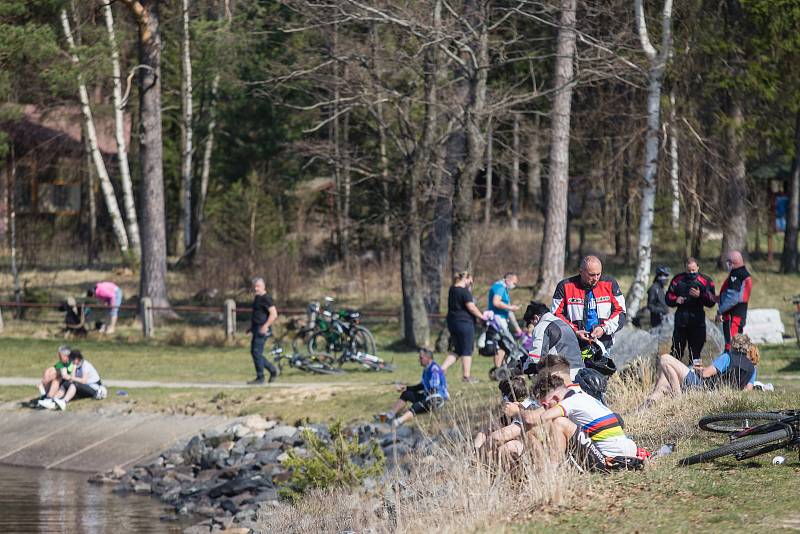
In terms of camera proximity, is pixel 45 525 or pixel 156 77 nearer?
pixel 45 525

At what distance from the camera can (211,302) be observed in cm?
3544

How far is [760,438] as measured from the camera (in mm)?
9875

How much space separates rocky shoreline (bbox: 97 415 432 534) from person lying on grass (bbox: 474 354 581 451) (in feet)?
15.8

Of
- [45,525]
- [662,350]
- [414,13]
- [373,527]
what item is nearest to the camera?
[373,527]

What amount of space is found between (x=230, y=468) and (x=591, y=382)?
24.2ft

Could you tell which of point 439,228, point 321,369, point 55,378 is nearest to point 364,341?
point 321,369

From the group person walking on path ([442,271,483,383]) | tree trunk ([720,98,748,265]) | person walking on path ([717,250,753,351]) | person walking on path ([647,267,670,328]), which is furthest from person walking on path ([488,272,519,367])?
tree trunk ([720,98,748,265])

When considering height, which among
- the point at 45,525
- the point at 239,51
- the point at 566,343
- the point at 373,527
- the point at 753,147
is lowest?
the point at 45,525

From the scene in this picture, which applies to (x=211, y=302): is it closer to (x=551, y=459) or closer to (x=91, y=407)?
(x=91, y=407)

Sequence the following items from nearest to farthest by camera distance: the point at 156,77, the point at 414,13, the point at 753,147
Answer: the point at 414,13
the point at 156,77
the point at 753,147

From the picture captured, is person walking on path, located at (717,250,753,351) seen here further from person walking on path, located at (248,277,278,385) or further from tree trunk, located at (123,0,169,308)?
tree trunk, located at (123,0,169,308)

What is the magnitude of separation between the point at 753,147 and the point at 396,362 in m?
14.8

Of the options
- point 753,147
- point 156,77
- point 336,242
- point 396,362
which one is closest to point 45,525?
point 396,362

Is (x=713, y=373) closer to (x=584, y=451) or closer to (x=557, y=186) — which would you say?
(x=584, y=451)
